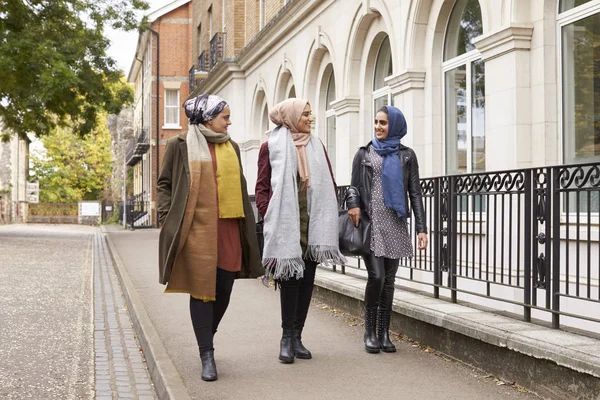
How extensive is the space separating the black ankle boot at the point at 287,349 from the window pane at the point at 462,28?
547 centimetres

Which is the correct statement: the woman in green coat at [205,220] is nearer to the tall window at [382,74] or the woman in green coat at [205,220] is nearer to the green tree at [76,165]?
the tall window at [382,74]

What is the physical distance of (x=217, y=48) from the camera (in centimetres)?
2658

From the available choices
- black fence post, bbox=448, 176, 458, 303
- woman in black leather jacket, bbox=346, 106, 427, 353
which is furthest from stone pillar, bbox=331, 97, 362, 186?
woman in black leather jacket, bbox=346, 106, 427, 353

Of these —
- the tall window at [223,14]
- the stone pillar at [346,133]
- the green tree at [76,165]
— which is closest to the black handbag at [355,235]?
the stone pillar at [346,133]

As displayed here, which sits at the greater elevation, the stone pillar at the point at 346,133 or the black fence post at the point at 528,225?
the stone pillar at the point at 346,133

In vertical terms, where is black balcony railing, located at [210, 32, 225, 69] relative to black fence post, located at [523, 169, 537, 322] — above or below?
above

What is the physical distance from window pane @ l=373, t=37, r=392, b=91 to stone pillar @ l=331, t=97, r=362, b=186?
0.55m

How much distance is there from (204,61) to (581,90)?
23.3 metres

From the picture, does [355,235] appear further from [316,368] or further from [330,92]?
[330,92]

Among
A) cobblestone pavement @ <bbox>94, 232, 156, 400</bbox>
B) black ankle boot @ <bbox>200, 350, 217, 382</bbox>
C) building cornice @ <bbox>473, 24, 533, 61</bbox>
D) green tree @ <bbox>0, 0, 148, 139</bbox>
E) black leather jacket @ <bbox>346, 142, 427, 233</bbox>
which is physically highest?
green tree @ <bbox>0, 0, 148, 139</bbox>

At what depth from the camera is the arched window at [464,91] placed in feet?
33.1

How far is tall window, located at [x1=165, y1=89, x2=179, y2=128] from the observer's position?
42.9m

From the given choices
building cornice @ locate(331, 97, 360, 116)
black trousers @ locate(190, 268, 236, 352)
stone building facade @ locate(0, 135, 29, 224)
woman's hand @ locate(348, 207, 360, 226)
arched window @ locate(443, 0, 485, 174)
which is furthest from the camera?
stone building facade @ locate(0, 135, 29, 224)

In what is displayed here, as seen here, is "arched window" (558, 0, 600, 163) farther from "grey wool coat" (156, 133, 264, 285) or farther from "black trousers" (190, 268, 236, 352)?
"black trousers" (190, 268, 236, 352)
